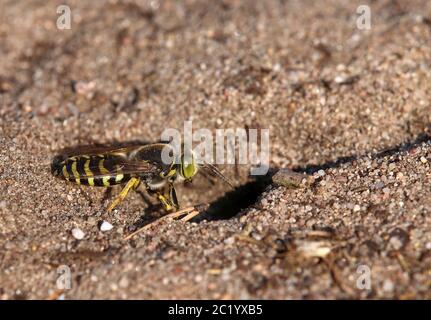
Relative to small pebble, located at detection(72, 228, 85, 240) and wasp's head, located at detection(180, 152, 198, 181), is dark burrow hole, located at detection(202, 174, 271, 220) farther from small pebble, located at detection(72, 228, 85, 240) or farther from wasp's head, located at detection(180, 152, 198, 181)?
small pebble, located at detection(72, 228, 85, 240)

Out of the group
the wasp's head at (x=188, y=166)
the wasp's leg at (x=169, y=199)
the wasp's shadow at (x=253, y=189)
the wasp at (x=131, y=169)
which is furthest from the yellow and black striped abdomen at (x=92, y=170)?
the wasp's shadow at (x=253, y=189)

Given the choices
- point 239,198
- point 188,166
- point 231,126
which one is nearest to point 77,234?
point 188,166

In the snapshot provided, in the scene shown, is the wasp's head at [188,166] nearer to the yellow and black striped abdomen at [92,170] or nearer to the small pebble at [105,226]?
the yellow and black striped abdomen at [92,170]

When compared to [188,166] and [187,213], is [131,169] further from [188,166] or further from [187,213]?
[187,213]

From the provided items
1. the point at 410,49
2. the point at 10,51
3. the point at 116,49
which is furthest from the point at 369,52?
the point at 10,51

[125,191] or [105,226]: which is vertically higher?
[125,191]

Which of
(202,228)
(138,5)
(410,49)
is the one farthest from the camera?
(138,5)

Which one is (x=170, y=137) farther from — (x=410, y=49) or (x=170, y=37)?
(x=410, y=49)
